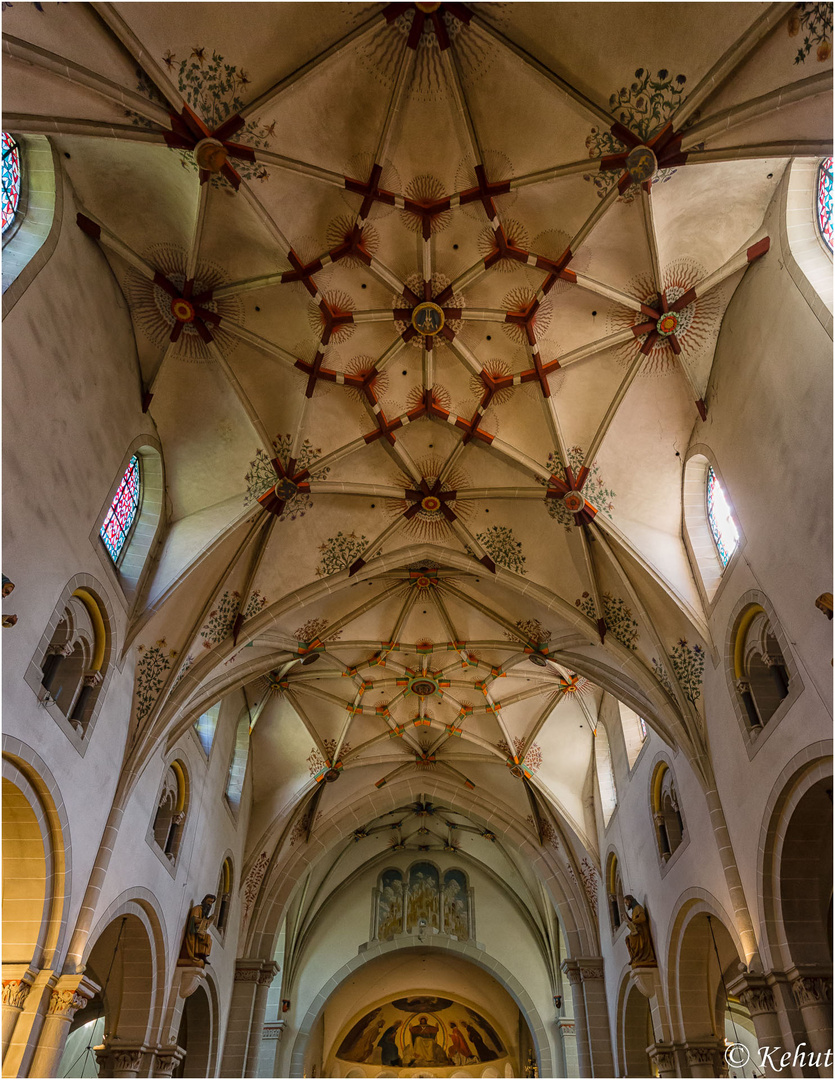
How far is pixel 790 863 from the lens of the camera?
10.5 metres

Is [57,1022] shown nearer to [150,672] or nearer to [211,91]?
[150,672]

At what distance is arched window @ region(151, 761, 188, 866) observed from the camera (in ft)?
48.6

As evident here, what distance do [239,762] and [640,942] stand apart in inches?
386

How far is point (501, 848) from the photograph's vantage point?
2622cm

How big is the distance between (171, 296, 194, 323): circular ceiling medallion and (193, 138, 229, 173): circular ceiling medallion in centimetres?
224

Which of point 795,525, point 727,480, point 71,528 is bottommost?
point 795,525

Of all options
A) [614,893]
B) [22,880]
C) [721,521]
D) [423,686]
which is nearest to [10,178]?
[22,880]

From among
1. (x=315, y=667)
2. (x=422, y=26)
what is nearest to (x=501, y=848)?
(x=315, y=667)

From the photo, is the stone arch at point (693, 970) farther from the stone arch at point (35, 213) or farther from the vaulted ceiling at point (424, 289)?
the stone arch at point (35, 213)

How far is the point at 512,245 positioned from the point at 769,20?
463 cm

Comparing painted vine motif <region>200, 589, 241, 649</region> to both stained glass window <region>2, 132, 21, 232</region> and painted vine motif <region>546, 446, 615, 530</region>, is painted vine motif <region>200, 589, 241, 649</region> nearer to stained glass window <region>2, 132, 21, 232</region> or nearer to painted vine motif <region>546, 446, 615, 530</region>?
painted vine motif <region>546, 446, 615, 530</region>

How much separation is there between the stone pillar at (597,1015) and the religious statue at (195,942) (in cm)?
918

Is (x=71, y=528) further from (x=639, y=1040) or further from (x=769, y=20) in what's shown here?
(x=639, y=1040)

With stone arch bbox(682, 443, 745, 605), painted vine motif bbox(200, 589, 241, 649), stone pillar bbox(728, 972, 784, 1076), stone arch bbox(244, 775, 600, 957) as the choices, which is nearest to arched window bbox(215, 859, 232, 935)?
stone arch bbox(244, 775, 600, 957)
